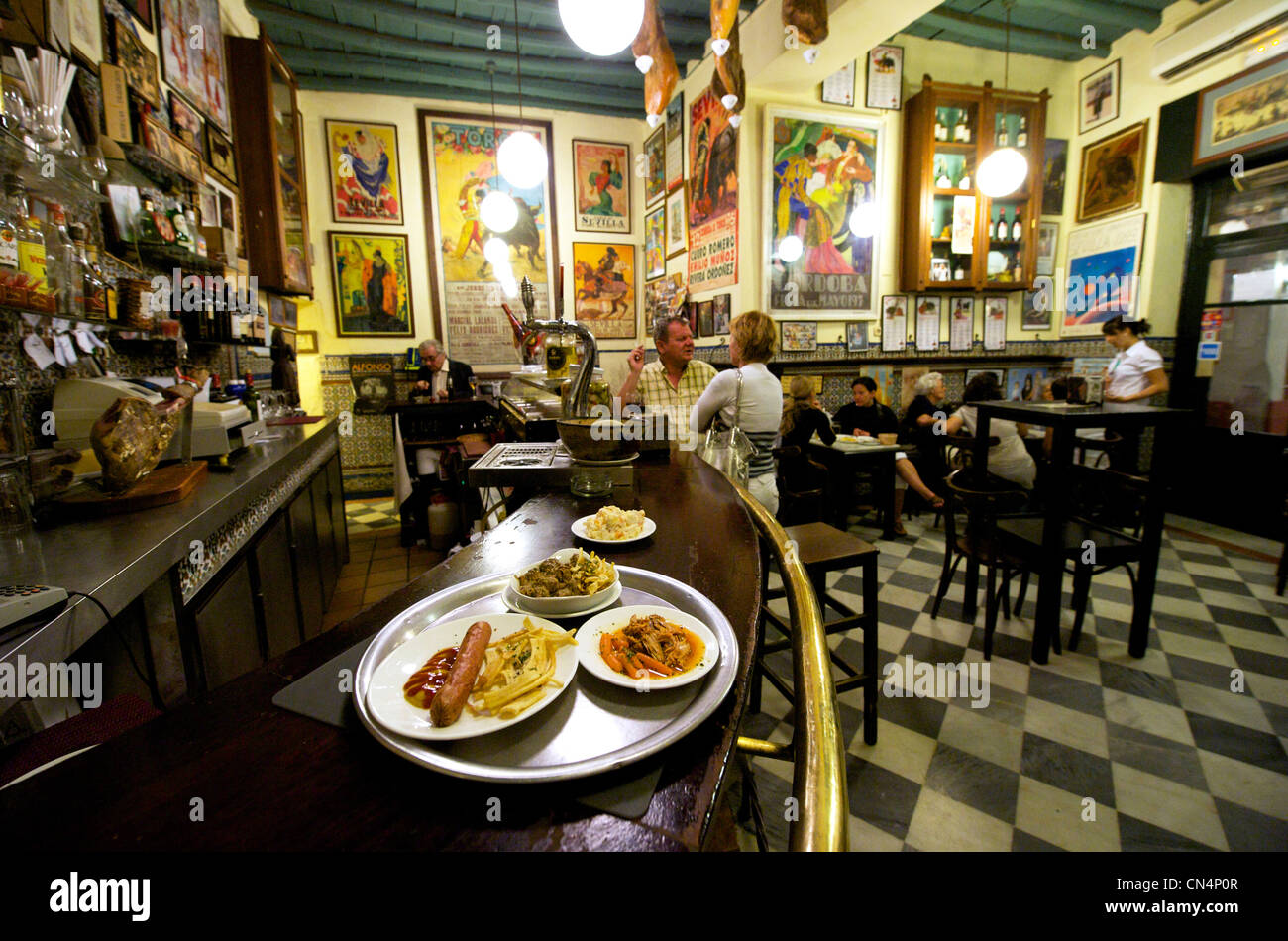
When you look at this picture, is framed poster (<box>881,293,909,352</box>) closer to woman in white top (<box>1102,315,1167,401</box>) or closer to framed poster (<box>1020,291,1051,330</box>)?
framed poster (<box>1020,291,1051,330</box>)

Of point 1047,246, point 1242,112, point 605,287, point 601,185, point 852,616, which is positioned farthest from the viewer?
point 605,287

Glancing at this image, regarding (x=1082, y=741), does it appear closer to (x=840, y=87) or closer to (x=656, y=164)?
(x=840, y=87)

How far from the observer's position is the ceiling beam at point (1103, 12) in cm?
500

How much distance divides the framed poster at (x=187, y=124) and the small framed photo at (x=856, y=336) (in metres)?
5.60

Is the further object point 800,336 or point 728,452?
point 800,336

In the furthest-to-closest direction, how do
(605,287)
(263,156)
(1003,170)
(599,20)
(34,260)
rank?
1. (605,287)
2. (1003,170)
3. (263,156)
4. (599,20)
5. (34,260)

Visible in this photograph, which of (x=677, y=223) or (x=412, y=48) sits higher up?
(x=412, y=48)

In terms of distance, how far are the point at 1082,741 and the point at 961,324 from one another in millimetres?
5182

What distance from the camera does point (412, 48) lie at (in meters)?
5.30

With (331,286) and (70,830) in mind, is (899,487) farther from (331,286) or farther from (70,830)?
(331,286)

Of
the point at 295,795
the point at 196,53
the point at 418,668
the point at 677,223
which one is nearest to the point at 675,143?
the point at 677,223

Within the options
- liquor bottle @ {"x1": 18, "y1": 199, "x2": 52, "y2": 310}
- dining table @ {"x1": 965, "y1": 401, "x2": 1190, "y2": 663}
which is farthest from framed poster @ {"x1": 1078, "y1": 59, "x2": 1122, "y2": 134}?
liquor bottle @ {"x1": 18, "y1": 199, "x2": 52, "y2": 310}
